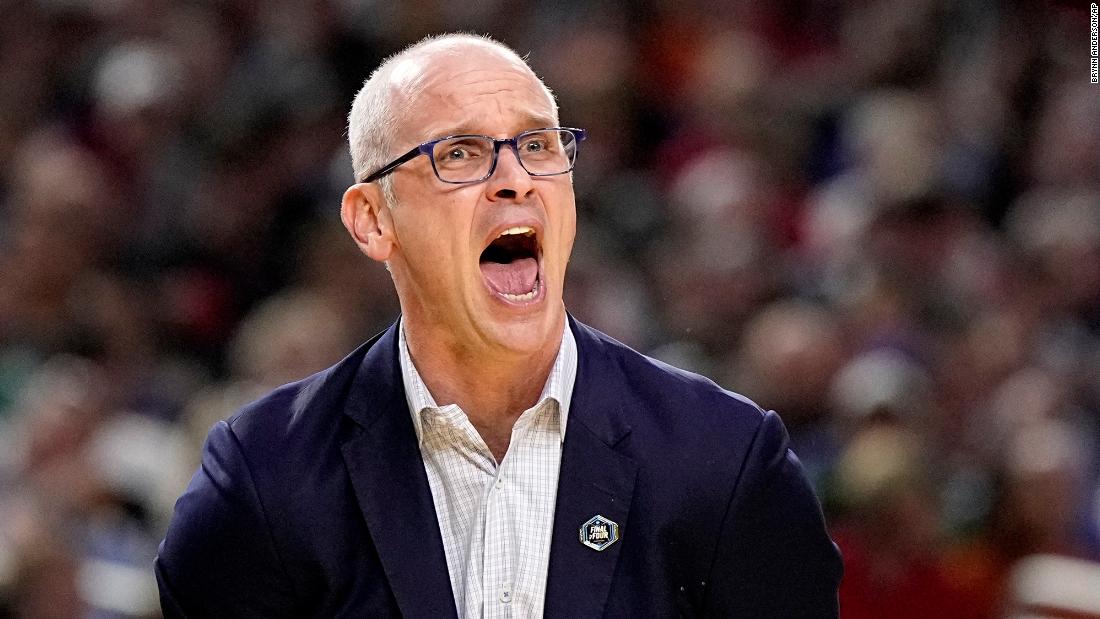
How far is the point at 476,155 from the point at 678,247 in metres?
2.38

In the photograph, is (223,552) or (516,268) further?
(516,268)

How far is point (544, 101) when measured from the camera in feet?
6.75

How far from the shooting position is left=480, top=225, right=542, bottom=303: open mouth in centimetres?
203

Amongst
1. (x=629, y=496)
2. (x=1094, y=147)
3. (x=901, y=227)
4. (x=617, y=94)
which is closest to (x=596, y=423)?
(x=629, y=496)

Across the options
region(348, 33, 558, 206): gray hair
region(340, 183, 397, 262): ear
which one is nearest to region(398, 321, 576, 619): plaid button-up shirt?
region(340, 183, 397, 262): ear

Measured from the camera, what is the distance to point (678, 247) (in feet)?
14.3

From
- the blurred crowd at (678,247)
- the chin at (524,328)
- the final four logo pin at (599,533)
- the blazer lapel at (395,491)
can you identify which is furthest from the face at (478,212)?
the blurred crowd at (678,247)

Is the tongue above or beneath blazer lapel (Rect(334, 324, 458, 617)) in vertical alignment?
above

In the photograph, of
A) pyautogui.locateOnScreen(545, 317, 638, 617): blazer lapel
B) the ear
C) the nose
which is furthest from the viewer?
the ear

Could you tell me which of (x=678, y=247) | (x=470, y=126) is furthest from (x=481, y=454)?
(x=678, y=247)

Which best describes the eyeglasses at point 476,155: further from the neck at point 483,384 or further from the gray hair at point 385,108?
the neck at point 483,384

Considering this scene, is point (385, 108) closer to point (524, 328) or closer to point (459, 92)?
point (459, 92)

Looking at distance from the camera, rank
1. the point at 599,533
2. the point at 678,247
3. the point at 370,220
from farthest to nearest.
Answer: the point at 678,247 → the point at 370,220 → the point at 599,533

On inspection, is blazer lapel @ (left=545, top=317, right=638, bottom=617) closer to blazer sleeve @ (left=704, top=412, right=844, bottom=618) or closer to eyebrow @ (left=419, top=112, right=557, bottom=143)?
blazer sleeve @ (left=704, top=412, right=844, bottom=618)
